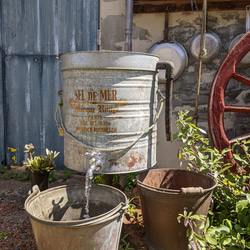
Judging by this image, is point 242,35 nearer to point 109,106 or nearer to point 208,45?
point 208,45

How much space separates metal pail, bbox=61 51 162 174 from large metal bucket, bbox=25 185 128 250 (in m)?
0.20

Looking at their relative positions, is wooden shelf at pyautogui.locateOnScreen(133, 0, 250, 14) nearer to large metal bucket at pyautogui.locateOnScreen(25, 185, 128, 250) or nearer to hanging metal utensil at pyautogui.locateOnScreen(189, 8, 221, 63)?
hanging metal utensil at pyautogui.locateOnScreen(189, 8, 221, 63)

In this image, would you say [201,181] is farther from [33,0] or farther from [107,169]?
[33,0]

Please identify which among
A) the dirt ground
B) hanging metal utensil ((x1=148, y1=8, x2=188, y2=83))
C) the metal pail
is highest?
hanging metal utensil ((x1=148, y1=8, x2=188, y2=83))

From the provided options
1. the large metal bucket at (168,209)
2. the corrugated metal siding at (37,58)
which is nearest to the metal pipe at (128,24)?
the corrugated metal siding at (37,58)

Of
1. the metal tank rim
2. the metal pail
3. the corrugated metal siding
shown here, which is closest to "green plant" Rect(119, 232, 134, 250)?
the metal pail

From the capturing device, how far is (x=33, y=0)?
3541 mm

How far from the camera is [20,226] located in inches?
91.5

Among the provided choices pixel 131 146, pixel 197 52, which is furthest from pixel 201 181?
pixel 197 52

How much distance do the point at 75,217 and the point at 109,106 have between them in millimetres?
893

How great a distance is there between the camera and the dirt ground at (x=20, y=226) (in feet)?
6.93

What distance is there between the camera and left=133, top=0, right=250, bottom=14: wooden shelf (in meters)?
3.07

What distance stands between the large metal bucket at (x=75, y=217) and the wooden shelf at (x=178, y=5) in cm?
219

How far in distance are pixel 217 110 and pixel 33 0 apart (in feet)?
8.80
